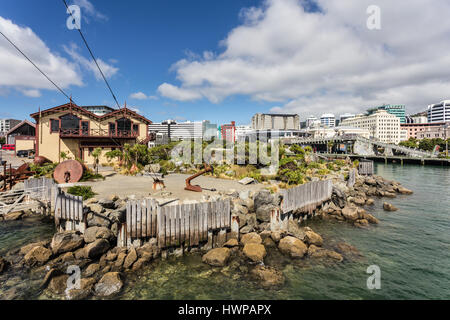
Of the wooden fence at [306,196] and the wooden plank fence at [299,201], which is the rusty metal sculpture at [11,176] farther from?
the wooden fence at [306,196]

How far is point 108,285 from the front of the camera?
25.7 ft

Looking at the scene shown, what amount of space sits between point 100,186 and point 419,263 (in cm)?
2175

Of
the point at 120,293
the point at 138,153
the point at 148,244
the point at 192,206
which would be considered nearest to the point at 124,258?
the point at 148,244

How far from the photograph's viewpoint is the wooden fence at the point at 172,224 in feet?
33.8

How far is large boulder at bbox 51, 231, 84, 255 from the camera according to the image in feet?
32.4

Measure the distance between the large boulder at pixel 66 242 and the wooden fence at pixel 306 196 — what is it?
455 inches

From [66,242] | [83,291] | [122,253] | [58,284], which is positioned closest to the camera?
[83,291]

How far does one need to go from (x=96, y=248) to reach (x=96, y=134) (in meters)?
26.9

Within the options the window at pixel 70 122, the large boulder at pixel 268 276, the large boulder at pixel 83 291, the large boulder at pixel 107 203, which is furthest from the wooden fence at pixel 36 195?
the window at pixel 70 122

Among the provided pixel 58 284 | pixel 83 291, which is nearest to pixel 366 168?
pixel 83 291

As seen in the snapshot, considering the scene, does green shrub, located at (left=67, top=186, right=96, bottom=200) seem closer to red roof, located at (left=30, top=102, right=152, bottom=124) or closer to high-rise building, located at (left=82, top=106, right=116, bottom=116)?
red roof, located at (left=30, top=102, right=152, bottom=124)

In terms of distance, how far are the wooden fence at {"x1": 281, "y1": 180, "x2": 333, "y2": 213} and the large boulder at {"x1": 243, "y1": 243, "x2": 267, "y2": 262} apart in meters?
3.77

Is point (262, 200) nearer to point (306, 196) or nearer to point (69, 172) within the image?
point (306, 196)
